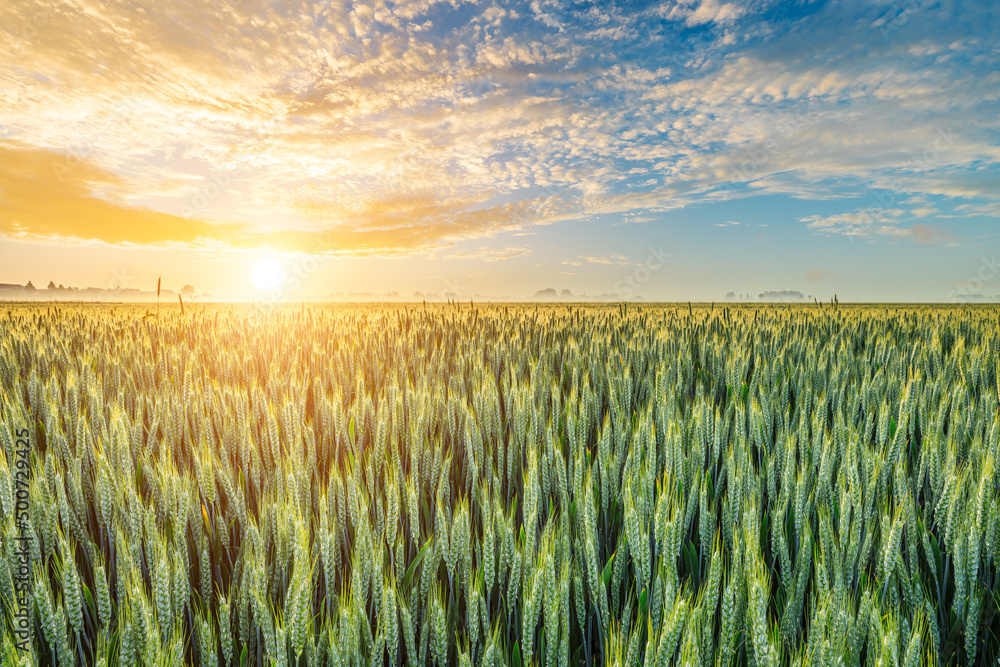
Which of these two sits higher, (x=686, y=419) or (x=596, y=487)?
(x=686, y=419)

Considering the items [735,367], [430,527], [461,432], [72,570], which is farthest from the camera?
[735,367]

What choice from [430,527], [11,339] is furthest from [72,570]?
[11,339]

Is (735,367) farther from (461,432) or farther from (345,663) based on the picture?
(345,663)

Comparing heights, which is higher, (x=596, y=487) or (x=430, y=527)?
(x=596, y=487)

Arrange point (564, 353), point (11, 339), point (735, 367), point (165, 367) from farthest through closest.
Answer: point (11, 339), point (564, 353), point (165, 367), point (735, 367)

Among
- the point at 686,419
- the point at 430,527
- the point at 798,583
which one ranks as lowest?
the point at 430,527

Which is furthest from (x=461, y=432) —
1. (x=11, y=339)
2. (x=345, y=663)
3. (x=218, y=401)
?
(x=11, y=339)

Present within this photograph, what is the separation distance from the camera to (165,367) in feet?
12.7

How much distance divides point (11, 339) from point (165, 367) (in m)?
2.49

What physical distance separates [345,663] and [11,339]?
6038 millimetres

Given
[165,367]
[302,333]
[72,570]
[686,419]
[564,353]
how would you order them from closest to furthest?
[72,570]
[686,419]
[165,367]
[564,353]
[302,333]

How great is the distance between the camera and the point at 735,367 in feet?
9.96

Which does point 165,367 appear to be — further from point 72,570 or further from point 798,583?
point 798,583

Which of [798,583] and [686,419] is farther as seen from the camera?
[686,419]
